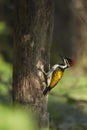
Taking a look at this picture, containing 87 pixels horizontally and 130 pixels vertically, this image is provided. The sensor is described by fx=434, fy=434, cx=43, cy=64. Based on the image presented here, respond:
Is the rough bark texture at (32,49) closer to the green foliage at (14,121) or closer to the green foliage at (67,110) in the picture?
the green foliage at (67,110)

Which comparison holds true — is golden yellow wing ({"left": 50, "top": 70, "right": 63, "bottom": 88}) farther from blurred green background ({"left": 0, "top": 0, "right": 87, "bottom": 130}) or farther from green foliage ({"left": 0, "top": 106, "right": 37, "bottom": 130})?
green foliage ({"left": 0, "top": 106, "right": 37, "bottom": 130})

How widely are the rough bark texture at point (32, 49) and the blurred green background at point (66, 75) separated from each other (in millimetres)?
345

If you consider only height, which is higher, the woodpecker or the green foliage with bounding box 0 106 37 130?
the green foliage with bounding box 0 106 37 130

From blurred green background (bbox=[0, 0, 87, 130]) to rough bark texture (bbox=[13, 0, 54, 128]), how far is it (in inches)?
13.6

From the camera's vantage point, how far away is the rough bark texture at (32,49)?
3.48 meters

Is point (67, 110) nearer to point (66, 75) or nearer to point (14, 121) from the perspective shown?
point (66, 75)

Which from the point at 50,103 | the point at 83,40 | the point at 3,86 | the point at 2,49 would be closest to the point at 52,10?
the point at 3,86

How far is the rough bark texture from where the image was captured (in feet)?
11.4

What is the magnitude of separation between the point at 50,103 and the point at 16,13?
452cm

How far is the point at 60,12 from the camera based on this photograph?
35.2 feet

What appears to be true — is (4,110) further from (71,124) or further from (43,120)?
(71,124)

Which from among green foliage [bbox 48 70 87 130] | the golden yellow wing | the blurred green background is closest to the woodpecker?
the golden yellow wing

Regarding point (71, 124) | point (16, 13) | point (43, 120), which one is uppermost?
point (16, 13)

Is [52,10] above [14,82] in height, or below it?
above
